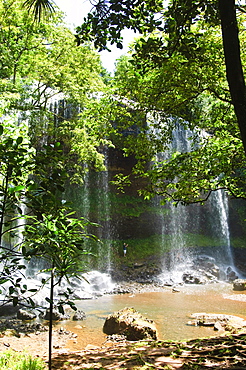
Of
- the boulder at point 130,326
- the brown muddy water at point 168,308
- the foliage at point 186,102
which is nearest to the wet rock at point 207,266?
the brown muddy water at point 168,308

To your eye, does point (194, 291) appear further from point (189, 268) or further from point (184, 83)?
point (184, 83)

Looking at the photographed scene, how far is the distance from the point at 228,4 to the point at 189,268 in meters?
17.2

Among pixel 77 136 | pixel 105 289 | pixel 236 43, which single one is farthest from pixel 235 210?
pixel 236 43

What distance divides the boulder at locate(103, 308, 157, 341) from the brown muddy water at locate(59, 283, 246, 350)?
284mm

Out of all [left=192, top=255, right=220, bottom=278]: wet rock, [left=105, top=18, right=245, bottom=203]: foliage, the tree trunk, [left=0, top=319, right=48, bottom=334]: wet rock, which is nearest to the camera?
the tree trunk

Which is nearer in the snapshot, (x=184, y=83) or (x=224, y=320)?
(x=184, y=83)

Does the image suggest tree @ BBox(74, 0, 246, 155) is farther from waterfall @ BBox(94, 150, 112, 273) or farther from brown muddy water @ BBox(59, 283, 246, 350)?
waterfall @ BBox(94, 150, 112, 273)

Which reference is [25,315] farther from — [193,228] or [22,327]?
[193,228]

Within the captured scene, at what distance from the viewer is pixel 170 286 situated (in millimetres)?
15297

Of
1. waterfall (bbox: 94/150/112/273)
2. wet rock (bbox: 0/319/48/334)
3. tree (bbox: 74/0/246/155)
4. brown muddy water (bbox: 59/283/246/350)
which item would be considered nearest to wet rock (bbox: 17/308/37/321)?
wet rock (bbox: 0/319/48/334)

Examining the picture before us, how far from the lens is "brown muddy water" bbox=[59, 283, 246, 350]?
6.80 meters

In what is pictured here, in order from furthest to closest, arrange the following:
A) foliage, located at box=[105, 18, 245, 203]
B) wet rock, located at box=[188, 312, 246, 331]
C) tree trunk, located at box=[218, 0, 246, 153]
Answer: wet rock, located at box=[188, 312, 246, 331] → foliage, located at box=[105, 18, 245, 203] → tree trunk, located at box=[218, 0, 246, 153]

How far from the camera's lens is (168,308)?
9.95 metres

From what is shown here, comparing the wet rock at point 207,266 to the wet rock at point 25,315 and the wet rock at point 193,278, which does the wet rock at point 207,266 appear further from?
the wet rock at point 25,315
